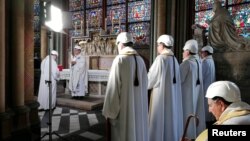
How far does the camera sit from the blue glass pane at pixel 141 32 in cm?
1038

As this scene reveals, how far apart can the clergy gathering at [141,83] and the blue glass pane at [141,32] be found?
0.43ft

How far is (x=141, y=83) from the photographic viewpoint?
12.1 feet

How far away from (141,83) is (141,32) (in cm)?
719

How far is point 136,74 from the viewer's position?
362cm

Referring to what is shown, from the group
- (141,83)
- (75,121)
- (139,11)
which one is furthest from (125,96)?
(139,11)

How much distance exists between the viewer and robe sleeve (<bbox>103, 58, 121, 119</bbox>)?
3418 mm

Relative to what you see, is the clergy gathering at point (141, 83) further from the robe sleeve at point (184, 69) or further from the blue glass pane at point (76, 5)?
the blue glass pane at point (76, 5)

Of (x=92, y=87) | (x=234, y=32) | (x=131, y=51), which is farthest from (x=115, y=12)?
(x=131, y=51)

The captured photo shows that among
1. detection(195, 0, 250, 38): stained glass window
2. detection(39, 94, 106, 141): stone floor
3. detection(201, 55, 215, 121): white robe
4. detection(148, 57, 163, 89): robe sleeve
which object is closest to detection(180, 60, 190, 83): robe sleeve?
detection(148, 57, 163, 89): robe sleeve

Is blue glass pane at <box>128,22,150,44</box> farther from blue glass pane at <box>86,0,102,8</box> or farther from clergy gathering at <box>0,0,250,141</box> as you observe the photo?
blue glass pane at <box>86,0,102,8</box>

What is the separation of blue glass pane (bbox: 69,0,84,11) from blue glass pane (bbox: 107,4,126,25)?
5.37 feet

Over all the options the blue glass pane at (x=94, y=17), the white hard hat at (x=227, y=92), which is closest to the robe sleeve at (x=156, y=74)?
the white hard hat at (x=227, y=92)

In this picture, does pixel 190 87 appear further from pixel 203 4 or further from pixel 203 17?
pixel 203 4

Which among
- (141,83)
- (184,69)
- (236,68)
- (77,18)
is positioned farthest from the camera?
(77,18)
